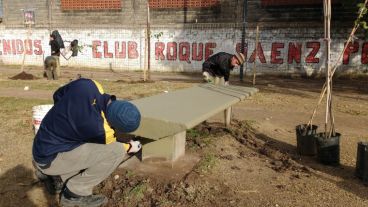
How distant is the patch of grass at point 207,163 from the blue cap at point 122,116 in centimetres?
194

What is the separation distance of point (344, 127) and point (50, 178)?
20.0 ft

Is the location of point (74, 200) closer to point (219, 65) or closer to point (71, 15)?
point (219, 65)

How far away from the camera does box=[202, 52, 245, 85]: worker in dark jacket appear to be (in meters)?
8.05

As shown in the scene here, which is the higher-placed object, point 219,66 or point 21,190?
point 219,66

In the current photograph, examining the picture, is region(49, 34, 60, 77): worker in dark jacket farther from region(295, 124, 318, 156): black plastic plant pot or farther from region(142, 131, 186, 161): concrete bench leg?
region(295, 124, 318, 156): black plastic plant pot

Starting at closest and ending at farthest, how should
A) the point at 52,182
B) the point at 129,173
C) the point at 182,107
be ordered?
the point at 52,182, the point at 129,173, the point at 182,107

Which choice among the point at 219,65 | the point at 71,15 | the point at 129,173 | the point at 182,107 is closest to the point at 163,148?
the point at 129,173

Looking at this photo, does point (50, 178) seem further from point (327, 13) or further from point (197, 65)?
point (197, 65)

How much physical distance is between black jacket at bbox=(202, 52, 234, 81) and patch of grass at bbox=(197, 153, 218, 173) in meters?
2.83

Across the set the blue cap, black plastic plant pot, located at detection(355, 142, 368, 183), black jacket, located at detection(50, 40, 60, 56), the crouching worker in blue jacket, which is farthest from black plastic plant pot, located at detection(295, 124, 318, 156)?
black jacket, located at detection(50, 40, 60, 56)

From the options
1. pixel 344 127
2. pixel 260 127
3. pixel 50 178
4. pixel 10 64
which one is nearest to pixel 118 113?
pixel 50 178

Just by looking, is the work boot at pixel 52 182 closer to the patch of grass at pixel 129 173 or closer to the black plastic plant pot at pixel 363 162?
the patch of grass at pixel 129 173

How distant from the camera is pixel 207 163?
5.37 meters

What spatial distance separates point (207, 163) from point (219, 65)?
3.25 metres
